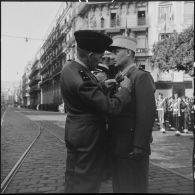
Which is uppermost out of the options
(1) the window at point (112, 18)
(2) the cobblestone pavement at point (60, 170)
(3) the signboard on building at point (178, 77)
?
(1) the window at point (112, 18)

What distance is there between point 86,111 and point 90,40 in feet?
Result: 1.60

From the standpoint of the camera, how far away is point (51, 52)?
64.2 metres

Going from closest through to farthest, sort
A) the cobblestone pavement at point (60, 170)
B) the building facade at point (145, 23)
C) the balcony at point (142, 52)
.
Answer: the cobblestone pavement at point (60, 170), the building facade at point (145, 23), the balcony at point (142, 52)

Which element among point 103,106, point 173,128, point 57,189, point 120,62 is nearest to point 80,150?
point 103,106

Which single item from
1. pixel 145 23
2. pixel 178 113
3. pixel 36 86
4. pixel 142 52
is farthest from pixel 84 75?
pixel 36 86

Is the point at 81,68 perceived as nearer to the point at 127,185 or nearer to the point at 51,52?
the point at 127,185

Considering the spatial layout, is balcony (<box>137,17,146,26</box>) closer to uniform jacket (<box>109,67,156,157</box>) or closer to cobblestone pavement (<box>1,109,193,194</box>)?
cobblestone pavement (<box>1,109,193,194</box>)

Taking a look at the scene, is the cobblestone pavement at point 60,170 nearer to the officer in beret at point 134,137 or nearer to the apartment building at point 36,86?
the officer in beret at point 134,137

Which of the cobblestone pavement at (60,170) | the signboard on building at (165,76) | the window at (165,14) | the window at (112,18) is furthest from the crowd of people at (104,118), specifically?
the window at (112,18)

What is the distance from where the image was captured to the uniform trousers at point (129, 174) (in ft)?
8.43

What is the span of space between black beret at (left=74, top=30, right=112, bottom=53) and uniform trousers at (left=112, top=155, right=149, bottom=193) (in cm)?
84

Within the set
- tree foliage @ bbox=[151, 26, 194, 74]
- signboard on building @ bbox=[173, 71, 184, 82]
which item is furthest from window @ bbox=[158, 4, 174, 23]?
tree foliage @ bbox=[151, 26, 194, 74]

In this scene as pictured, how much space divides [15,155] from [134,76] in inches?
218

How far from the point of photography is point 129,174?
2.57 meters
